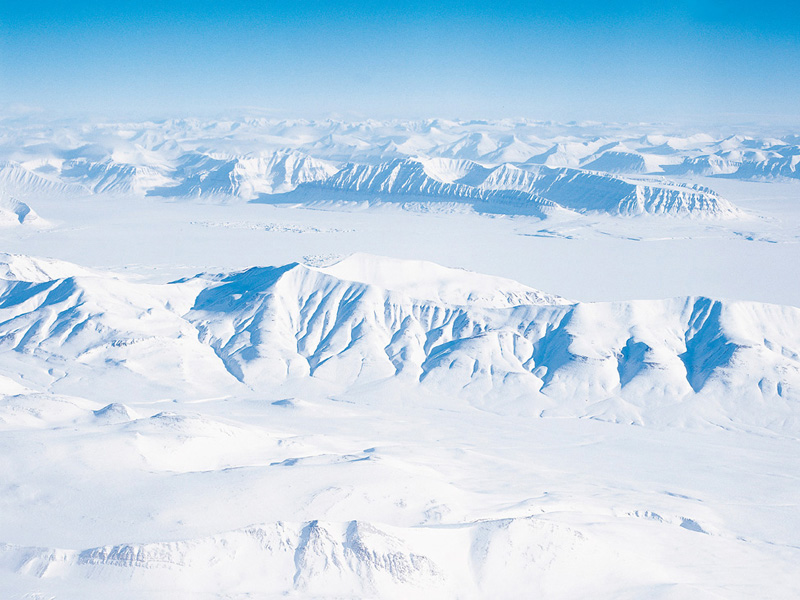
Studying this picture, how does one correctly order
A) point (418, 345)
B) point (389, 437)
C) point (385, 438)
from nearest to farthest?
point (385, 438) < point (389, 437) < point (418, 345)

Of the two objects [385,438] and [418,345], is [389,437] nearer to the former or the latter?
[385,438]

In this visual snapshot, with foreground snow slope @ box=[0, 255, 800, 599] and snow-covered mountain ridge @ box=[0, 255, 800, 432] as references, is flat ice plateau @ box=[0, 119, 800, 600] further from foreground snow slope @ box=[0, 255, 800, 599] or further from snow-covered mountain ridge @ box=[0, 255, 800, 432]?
snow-covered mountain ridge @ box=[0, 255, 800, 432]

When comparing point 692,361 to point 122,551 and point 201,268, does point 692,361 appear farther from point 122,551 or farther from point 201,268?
point 201,268

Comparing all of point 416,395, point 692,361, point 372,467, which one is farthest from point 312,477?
point 692,361

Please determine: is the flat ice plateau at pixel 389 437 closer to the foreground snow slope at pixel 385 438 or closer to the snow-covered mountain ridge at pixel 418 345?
the foreground snow slope at pixel 385 438

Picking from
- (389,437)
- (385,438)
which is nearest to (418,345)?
(389,437)

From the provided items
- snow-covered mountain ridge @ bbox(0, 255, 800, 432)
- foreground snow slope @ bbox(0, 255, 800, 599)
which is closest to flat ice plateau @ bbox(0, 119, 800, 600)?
foreground snow slope @ bbox(0, 255, 800, 599)

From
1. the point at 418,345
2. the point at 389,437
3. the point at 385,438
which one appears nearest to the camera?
the point at 385,438

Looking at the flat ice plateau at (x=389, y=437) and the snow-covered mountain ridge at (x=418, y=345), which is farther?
the snow-covered mountain ridge at (x=418, y=345)

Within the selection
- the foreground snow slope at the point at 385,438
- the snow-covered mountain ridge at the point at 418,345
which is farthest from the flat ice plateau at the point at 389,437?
the snow-covered mountain ridge at the point at 418,345
